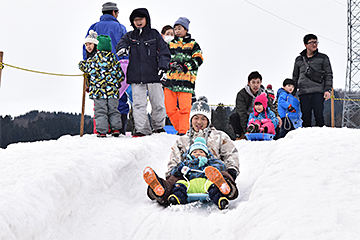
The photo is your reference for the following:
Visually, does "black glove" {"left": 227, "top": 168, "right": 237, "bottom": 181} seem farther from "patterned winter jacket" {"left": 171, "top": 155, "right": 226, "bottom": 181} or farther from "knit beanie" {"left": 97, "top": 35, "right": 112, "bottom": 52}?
"knit beanie" {"left": 97, "top": 35, "right": 112, "bottom": 52}

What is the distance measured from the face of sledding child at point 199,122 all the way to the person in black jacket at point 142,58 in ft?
6.57

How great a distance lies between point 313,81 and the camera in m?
6.32

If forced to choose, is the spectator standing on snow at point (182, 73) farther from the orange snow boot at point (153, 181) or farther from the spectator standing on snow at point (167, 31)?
the orange snow boot at point (153, 181)

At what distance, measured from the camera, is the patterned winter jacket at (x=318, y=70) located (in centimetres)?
626

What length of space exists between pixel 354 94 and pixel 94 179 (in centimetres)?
1817

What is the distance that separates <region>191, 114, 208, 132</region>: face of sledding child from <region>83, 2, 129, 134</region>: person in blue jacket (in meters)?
2.99

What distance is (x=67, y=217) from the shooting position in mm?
2840

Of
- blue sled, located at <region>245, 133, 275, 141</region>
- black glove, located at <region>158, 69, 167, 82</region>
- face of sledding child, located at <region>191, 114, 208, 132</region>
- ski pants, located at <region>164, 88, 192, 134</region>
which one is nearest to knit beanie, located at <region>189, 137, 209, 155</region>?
face of sledding child, located at <region>191, 114, 208, 132</region>

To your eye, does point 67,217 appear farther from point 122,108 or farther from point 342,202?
point 122,108

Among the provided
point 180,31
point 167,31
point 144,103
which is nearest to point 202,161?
point 144,103

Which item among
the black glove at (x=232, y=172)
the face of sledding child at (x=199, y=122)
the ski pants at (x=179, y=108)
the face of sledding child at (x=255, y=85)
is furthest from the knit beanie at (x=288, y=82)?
the black glove at (x=232, y=172)

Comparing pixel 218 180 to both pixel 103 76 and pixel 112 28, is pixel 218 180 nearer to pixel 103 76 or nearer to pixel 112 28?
pixel 103 76

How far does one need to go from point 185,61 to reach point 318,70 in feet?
7.96

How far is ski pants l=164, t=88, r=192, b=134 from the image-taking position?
6.75 m
